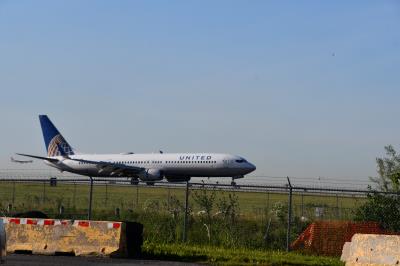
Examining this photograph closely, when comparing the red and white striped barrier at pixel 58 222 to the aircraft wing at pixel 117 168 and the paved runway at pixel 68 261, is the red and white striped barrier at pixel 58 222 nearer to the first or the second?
the paved runway at pixel 68 261

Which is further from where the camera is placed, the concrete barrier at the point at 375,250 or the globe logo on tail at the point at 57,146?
the globe logo on tail at the point at 57,146

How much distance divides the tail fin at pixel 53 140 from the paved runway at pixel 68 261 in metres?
56.3

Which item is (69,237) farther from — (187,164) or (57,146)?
(57,146)

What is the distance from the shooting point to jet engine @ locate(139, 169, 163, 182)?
58188 millimetres

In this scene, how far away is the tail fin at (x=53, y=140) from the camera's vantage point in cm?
7062

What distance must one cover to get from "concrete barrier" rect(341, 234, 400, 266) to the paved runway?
3.09 meters

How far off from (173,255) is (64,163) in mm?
53970

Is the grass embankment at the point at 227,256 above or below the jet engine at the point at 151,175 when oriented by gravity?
below

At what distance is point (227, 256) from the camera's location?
15.8 meters

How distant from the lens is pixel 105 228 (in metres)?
15.3

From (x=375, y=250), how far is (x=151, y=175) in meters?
45.9

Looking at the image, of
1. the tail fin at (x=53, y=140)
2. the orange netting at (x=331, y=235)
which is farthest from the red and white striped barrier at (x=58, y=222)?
the tail fin at (x=53, y=140)

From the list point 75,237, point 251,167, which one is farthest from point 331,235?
point 251,167

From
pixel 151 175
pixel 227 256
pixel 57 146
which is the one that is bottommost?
pixel 227 256
